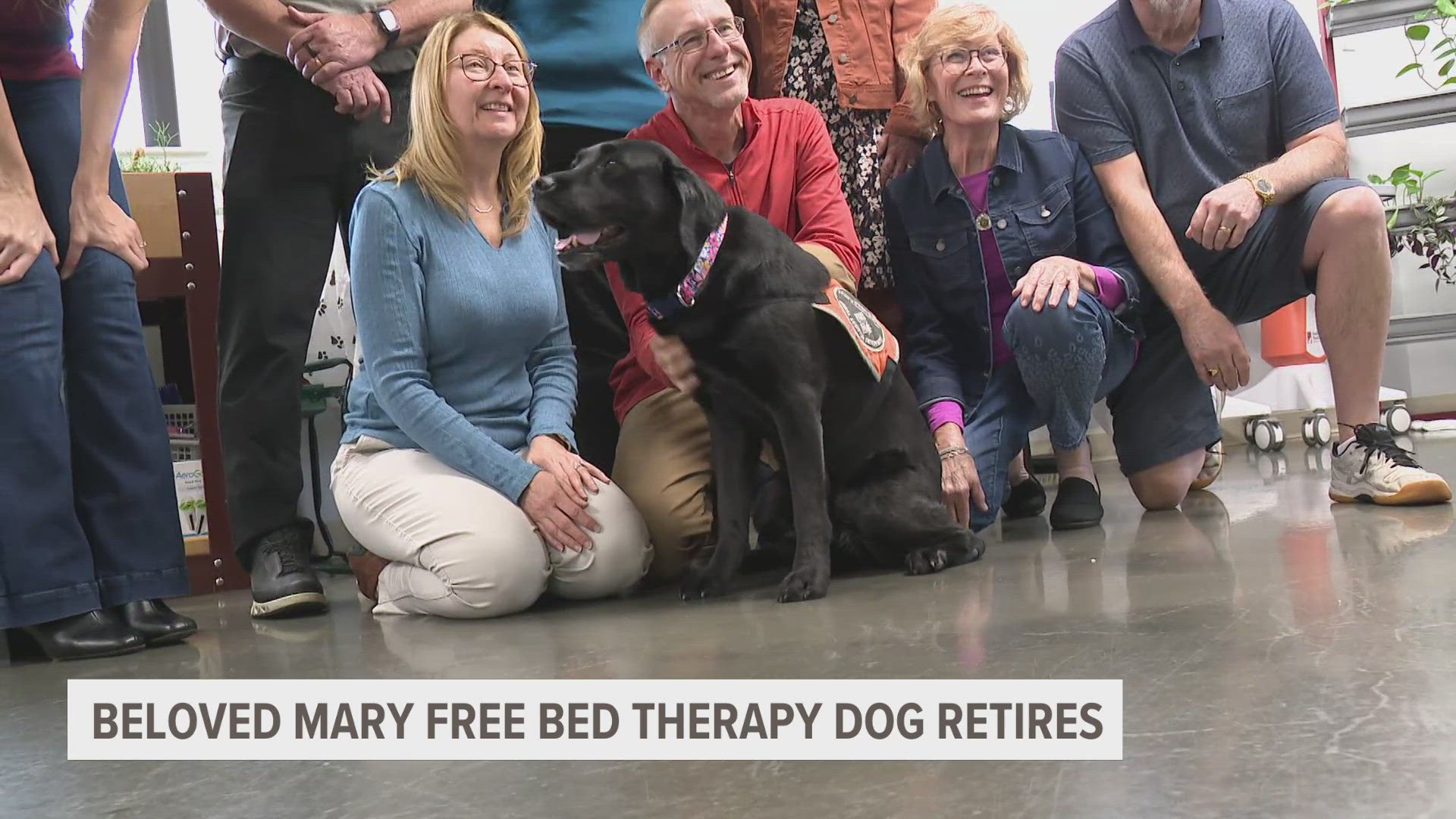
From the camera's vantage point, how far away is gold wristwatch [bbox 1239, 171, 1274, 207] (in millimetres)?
2332

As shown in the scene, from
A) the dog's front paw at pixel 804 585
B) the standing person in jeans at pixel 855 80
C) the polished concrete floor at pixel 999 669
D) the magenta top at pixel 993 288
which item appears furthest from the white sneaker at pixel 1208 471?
the dog's front paw at pixel 804 585

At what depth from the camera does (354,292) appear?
204 cm

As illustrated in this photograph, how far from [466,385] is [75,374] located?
0.60 m

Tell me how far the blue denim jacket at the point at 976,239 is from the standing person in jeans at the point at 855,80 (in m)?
0.08

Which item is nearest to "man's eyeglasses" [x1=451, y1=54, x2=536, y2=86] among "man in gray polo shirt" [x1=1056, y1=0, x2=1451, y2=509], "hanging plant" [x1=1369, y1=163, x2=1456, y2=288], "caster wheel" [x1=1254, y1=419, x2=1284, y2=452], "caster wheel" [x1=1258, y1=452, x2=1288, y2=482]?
"man in gray polo shirt" [x1=1056, y1=0, x2=1451, y2=509]

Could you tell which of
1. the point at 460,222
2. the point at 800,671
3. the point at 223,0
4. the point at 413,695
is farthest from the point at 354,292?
the point at 800,671

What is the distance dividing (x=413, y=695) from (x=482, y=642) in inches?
14.3

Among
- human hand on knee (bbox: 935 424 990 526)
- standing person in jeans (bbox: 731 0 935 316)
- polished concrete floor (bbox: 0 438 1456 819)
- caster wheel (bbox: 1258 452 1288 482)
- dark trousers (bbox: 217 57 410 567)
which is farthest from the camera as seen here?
caster wheel (bbox: 1258 452 1288 482)

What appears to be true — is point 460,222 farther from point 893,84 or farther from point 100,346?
point 893,84

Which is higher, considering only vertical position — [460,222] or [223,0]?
[223,0]

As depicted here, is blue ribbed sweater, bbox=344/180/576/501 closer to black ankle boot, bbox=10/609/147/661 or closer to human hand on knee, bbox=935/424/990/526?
black ankle boot, bbox=10/609/147/661

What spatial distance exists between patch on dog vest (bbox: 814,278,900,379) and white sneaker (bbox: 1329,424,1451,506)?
96 centimetres

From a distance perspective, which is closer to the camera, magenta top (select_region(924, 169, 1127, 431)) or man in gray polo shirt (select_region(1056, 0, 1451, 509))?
man in gray polo shirt (select_region(1056, 0, 1451, 509))

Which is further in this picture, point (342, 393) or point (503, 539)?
point (342, 393)
